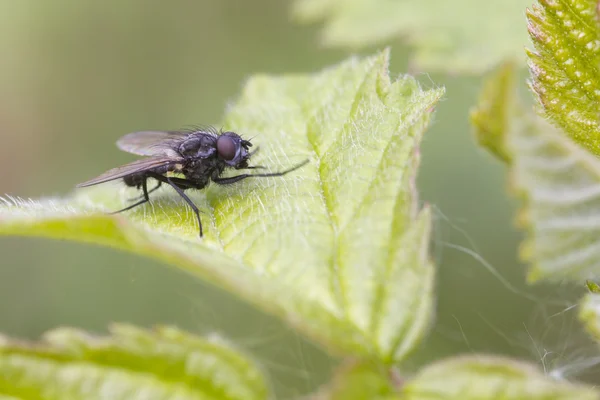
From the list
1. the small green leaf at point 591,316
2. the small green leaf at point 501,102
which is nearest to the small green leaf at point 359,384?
the small green leaf at point 591,316

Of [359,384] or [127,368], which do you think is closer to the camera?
[359,384]

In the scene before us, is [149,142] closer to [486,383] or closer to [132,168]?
[132,168]

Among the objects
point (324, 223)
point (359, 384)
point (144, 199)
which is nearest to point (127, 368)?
point (359, 384)

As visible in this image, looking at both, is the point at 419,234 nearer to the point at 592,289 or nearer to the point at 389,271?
the point at 389,271

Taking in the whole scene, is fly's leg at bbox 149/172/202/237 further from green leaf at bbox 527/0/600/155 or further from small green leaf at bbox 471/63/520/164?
small green leaf at bbox 471/63/520/164

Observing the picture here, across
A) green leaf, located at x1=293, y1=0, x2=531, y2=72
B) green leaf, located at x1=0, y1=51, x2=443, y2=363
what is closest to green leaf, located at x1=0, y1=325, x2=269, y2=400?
green leaf, located at x1=0, y1=51, x2=443, y2=363

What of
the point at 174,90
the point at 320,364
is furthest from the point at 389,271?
the point at 174,90
